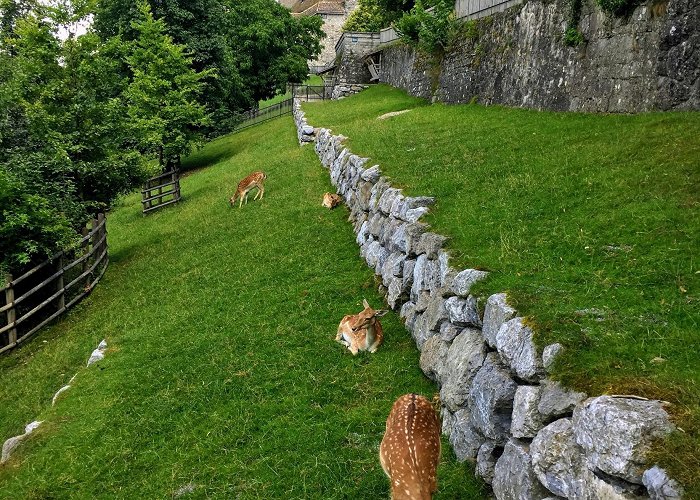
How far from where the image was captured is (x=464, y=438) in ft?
20.0

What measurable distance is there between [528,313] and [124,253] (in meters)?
16.0

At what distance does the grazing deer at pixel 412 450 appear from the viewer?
5.21m

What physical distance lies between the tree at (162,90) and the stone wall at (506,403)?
1870 cm

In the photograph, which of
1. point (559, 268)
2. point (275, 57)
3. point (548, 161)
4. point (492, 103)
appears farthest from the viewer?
point (275, 57)

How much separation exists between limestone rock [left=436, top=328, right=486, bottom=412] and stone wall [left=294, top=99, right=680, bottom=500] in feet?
0.04

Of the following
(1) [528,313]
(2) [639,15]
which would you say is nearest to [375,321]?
(1) [528,313]

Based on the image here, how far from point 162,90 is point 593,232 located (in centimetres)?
2339

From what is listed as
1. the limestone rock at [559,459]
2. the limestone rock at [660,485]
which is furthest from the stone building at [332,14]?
the limestone rock at [660,485]

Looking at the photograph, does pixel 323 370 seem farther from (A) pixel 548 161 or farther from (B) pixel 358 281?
(A) pixel 548 161

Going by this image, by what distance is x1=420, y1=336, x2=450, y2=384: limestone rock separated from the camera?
23.7ft

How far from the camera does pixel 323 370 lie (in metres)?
8.57

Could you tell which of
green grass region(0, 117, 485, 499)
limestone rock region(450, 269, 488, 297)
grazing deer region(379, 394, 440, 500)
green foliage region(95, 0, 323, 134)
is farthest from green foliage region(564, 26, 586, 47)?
green foliage region(95, 0, 323, 134)

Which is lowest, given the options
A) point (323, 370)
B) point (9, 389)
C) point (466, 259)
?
point (9, 389)

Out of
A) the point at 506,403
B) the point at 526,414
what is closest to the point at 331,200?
the point at 506,403
